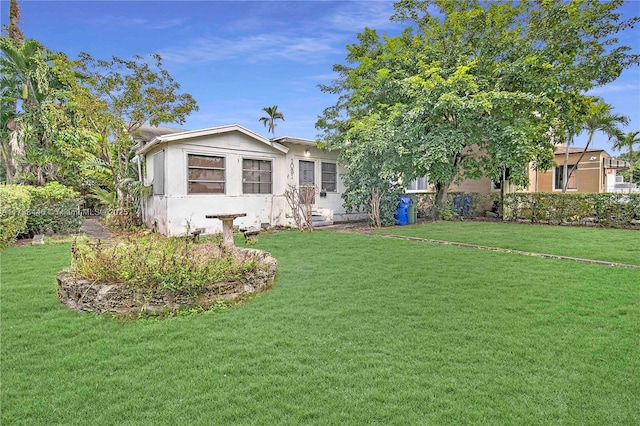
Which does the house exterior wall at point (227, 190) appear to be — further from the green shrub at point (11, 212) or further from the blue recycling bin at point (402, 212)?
the green shrub at point (11, 212)

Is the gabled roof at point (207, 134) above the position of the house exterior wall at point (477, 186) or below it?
above

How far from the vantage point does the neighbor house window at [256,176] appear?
11.6 m

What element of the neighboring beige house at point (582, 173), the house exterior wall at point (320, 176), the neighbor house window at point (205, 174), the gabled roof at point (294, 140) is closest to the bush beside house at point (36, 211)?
the neighbor house window at point (205, 174)

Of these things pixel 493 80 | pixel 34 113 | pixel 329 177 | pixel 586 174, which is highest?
pixel 493 80

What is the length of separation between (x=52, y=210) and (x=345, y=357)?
9.79 metres

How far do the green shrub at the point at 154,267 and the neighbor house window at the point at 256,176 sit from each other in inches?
267

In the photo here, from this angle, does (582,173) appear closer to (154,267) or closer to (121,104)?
(121,104)

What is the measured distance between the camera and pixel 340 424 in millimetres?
2291

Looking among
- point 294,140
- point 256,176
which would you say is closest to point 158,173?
point 256,176

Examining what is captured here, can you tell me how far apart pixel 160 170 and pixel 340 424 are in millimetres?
10071

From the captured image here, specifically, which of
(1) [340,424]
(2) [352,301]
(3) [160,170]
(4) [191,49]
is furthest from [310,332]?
(4) [191,49]

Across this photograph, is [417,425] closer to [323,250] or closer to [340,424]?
[340,424]

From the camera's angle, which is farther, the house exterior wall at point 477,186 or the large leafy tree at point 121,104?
the house exterior wall at point 477,186

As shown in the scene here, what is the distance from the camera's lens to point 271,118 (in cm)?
2758
